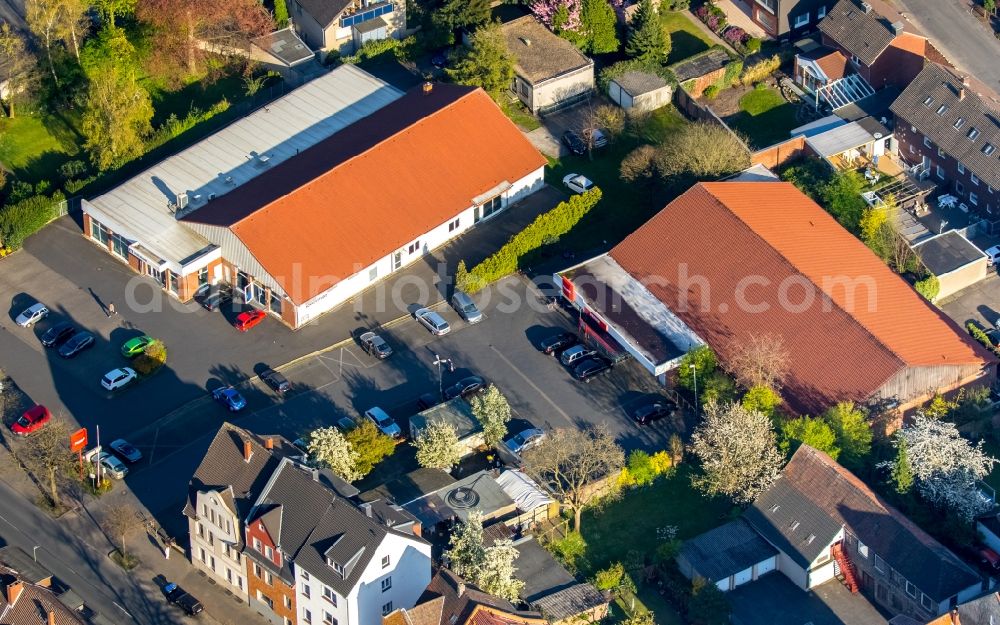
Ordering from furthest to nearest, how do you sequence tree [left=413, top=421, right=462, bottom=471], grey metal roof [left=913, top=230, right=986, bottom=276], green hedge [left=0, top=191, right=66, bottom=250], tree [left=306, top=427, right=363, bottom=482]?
green hedge [left=0, top=191, right=66, bottom=250] < grey metal roof [left=913, top=230, right=986, bottom=276] < tree [left=413, top=421, right=462, bottom=471] < tree [left=306, top=427, right=363, bottom=482]

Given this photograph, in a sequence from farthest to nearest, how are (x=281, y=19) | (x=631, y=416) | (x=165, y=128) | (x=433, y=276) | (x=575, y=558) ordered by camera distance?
1. (x=281, y=19)
2. (x=165, y=128)
3. (x=433, y=276)
4. (x=631, y=416)
5. (x=575, y=558)

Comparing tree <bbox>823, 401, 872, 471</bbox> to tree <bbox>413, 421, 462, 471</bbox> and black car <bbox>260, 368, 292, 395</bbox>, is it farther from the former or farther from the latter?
black car <bbox>260, 368, 292, 395</bbox>

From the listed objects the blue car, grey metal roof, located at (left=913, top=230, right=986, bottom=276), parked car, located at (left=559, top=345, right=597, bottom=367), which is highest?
grey metal roof, located at (left=913, top=230, right=986, bottom=276)

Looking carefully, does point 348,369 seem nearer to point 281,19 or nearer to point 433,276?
point 433,276

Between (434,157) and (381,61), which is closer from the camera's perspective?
(434,157)

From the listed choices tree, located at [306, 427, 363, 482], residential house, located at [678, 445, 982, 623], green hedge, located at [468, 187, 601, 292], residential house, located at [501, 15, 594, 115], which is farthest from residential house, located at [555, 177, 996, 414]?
tree, located at [306, 427, 363, 482]

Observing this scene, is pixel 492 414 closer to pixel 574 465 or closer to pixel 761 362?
pixel 574 465

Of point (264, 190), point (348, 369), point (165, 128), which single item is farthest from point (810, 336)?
point (165, 128)

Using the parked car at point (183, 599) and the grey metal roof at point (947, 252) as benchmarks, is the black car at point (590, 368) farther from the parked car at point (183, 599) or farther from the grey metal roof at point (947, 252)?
the parked car at point (183, 599)
